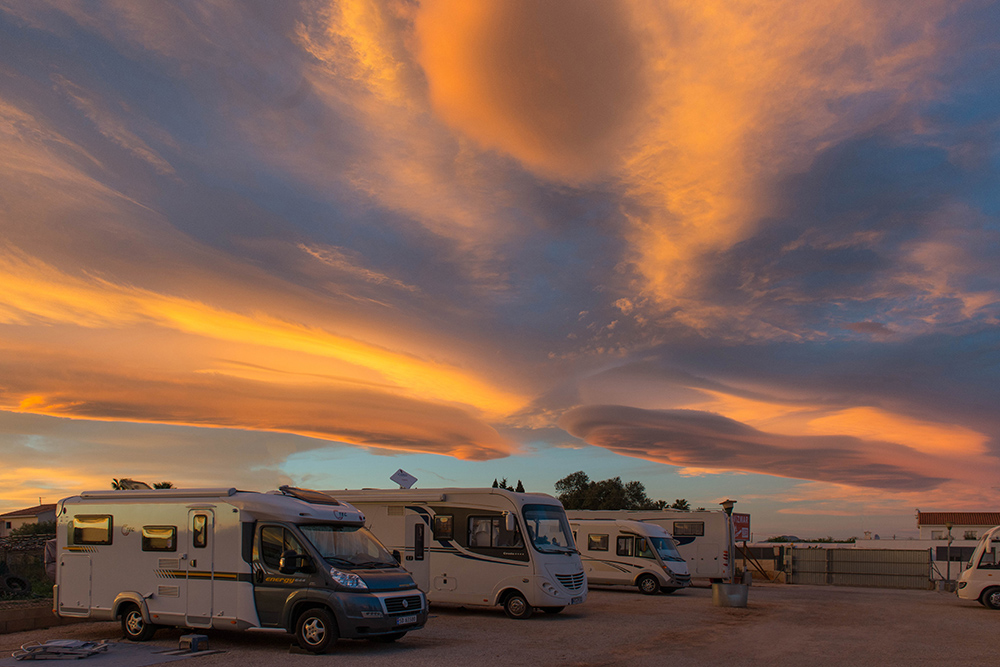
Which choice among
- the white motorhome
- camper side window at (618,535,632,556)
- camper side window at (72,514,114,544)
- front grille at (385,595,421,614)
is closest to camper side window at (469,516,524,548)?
front grille at (385,595,421,614)

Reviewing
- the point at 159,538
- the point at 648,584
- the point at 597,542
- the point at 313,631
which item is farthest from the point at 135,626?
the point at 648,584

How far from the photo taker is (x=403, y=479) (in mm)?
21531

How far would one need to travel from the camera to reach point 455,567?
18.4 metres

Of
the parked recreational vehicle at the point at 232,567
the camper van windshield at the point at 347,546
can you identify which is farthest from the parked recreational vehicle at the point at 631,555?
the parked recreational vehicle at the point at 232,567

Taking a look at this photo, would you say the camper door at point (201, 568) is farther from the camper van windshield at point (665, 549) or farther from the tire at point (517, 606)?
the camper van windshield at point (665, 549)

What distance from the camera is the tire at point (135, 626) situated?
13.6 m

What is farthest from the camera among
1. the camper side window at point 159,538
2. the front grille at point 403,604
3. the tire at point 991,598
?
the tire at point 991,598

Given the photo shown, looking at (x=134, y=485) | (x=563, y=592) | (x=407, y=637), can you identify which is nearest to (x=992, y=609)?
(x=563, y=592)

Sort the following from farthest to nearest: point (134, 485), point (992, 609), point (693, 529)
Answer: point (693, 529), point (992, 609), point (134, 485)

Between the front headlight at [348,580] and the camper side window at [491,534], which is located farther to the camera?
the camper side window at [491,534]

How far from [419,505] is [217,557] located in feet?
22.0

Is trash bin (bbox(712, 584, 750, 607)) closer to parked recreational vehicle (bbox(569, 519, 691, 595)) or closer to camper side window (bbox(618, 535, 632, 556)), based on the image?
parked recreational vehicle (bbox(569, 519, 691, 595))

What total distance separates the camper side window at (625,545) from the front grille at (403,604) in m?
14.8

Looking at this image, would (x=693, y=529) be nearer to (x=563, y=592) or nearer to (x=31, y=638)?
(x=563, y=592)
